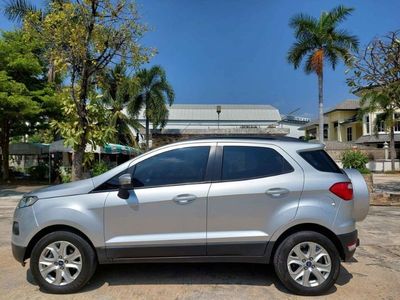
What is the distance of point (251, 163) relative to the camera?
A: 502 centimetres

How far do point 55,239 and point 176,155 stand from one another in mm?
1733

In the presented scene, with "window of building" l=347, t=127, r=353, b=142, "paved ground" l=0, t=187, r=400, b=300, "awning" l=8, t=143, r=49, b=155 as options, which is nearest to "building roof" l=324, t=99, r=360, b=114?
"window of building" l=347, t=127, r=353, b=142

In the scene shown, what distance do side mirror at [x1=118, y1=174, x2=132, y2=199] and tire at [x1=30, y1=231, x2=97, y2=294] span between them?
721 millimetres

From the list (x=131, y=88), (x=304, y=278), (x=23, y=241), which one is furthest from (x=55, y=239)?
(x=131, y=88)

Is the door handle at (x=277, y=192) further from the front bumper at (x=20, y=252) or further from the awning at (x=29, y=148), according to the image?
the awning at (x=29, y=148)

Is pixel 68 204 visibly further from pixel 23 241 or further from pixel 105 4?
pixel 105 4

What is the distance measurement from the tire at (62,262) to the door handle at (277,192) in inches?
86.3

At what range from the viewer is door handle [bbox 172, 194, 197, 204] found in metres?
4.83

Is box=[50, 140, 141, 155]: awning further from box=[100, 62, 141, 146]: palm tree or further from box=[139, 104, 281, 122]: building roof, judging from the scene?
box=[139, 104, 281, 122]: building roof

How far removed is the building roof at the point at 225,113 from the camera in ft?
223

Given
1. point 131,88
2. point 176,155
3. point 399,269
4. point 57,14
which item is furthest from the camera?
point 131,88

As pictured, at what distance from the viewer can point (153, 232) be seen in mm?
4844

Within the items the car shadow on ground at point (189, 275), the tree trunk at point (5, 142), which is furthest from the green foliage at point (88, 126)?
the tree trunk at point (5, 142)

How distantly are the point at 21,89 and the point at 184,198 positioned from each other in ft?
55.6
